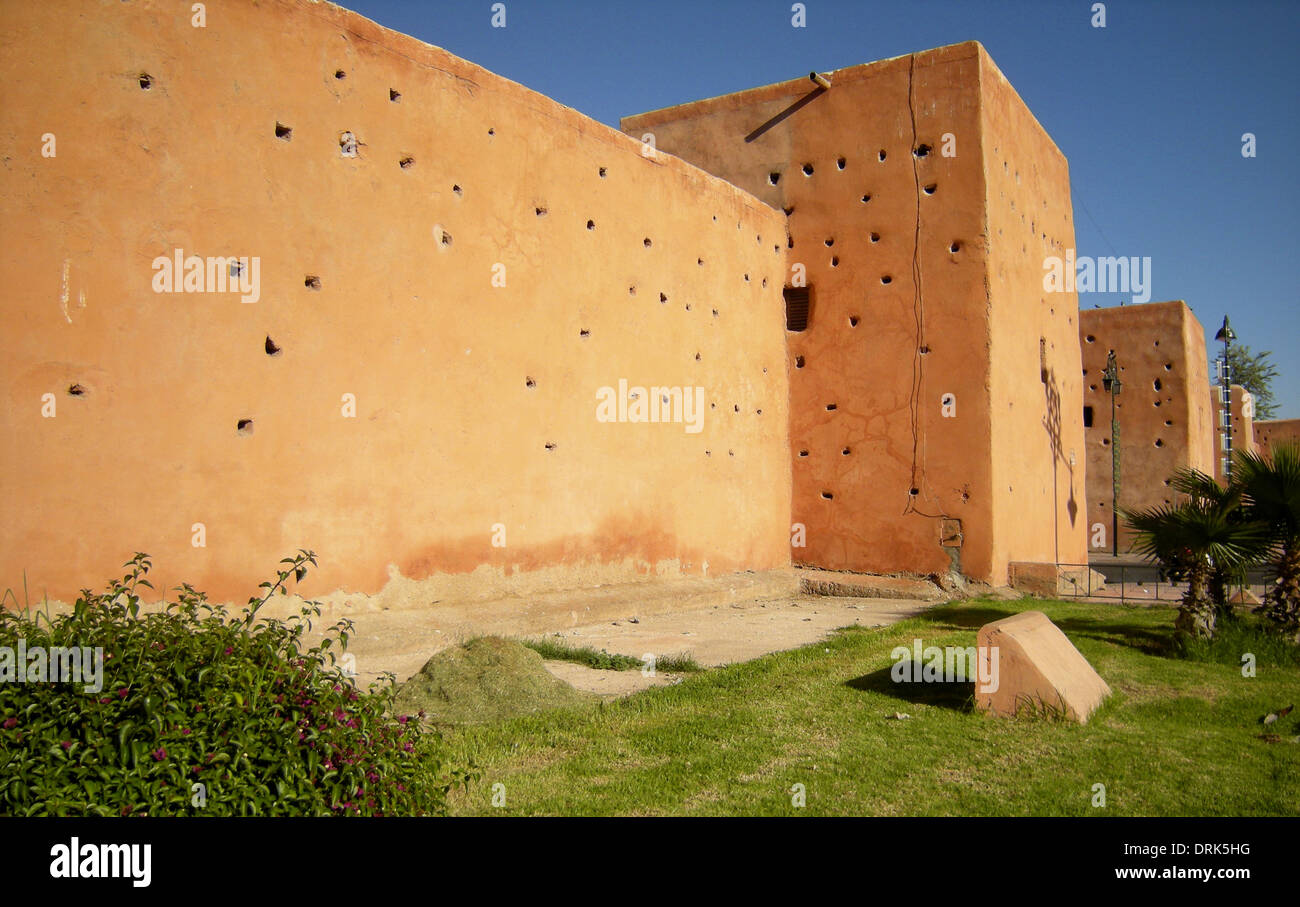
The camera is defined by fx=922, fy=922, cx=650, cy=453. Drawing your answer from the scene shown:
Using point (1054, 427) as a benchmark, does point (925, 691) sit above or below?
below

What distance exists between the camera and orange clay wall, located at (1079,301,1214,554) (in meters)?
22.9

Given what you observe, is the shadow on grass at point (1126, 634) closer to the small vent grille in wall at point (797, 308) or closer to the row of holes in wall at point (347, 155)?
the row of holes in wall at point (347, 155)

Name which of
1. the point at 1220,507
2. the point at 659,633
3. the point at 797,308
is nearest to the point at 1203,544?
the point at 1220,507

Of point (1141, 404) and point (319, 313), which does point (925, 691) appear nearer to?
point (319, 313)

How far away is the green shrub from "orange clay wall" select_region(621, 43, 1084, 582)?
10.1 metres

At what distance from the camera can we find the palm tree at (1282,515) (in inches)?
293

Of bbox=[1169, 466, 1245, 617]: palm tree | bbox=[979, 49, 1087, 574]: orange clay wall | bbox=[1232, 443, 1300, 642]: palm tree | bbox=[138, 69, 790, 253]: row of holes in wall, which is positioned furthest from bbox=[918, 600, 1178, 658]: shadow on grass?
bbox=[138, 69, 790, 253]: row of holes in wall

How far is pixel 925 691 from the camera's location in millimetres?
6230

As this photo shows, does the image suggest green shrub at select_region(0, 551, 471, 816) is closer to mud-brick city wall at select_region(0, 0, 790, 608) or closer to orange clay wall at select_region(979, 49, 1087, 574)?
mud-brick city wall at select_region(0, 0, 790, 608)

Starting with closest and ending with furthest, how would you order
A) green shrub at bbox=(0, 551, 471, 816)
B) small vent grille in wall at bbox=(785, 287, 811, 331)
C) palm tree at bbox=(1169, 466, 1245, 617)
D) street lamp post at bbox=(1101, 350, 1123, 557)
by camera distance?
green shrub at bbox=(0, 551, 471, 816), palm tree at bbox=(1169, 466, 1245, 617), small vent grille in wall at bbox=(785, 287, 811, 331), street lamp post at bbox=(1101, 350, 1123, 557)

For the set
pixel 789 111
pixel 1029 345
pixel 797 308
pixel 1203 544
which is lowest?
pixel 1203 544

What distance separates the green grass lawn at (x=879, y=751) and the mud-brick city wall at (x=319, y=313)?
2.73 metres

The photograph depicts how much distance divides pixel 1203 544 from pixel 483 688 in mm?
5876

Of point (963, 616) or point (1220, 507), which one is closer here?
point (1220, 507)
